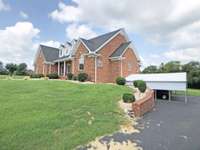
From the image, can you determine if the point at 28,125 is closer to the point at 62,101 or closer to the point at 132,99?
the point at 62,101

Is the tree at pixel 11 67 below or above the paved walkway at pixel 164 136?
above

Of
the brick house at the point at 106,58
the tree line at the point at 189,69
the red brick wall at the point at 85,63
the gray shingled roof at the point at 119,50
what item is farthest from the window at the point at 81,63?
the tree line at the point at 189,69

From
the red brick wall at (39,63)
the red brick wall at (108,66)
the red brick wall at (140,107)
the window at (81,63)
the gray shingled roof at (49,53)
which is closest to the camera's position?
the red brick wall at (140,107)

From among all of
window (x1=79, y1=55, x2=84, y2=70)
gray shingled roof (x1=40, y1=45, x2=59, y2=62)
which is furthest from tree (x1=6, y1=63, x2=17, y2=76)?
window (x1=79, y1=55, x2=84, y2=70)

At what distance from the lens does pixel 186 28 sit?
21.0 metres

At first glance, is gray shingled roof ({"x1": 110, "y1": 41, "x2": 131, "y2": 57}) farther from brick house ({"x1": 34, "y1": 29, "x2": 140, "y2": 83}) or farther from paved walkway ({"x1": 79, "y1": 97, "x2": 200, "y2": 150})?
paved walkway ({"x1": 79, "y1": 97, "x2": 200, "y2": 150})

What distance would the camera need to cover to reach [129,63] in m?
25.5

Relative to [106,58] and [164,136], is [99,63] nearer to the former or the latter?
[106,58]

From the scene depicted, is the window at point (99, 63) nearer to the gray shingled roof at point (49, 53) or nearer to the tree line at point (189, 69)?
the gray shingled roof at point (49, 53)

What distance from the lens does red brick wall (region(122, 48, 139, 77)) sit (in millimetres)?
24562

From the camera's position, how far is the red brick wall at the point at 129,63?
24.6 metres

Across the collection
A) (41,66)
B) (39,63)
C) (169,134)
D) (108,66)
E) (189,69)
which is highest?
(39,63)

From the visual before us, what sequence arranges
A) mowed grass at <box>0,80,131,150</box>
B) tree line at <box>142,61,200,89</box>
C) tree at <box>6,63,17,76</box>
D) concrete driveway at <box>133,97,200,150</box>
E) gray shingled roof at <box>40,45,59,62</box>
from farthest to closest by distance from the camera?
tree at <box>6,63,17,76</box>
tree line at <box>142,61,200,89</box>
gray shingled roof at <box>40,45,59,62</box>
concrete driveway at <box>133,97,200,150</box>
mowed grass at <box>0,80,131,150</box>

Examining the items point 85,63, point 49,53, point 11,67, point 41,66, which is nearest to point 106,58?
point 85,63
